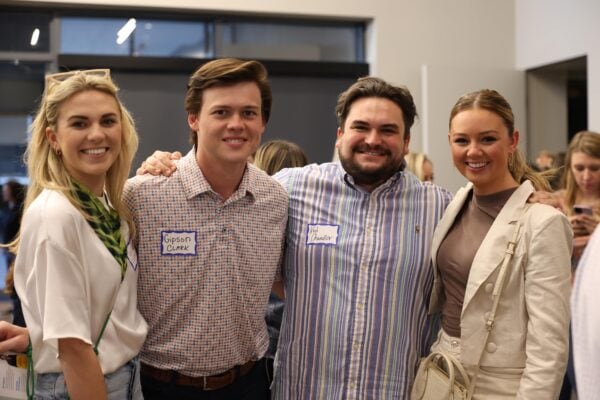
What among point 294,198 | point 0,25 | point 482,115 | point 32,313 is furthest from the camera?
point 0,25

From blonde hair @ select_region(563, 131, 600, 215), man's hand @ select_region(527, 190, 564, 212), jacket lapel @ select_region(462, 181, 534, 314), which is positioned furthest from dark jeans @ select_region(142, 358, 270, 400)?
blonde hair @ select_region(563, 131, 600, 215)

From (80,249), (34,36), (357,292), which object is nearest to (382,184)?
(357,292)

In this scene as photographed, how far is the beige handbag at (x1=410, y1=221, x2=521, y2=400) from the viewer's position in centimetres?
210

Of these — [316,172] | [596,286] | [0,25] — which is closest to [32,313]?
[316,172]

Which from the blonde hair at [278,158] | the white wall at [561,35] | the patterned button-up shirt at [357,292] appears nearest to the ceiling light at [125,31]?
the blonde hair at [278,158]

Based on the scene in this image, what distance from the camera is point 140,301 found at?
2.15 m

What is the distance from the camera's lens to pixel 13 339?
1812mm

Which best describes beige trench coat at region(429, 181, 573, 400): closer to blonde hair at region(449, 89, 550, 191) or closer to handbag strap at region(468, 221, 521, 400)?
handbag strap at region(468, 221, 521, 400)

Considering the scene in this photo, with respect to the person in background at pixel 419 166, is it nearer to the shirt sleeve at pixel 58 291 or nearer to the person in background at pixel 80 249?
the person in background at pixel 80 249

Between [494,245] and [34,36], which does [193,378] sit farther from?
[34,36]

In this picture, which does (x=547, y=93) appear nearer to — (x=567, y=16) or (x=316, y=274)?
(x=567, y=16)

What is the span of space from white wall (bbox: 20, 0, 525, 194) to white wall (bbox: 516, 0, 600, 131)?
0.57ft

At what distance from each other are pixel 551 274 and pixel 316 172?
923mm

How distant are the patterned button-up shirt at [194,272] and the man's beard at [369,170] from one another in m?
0.39
